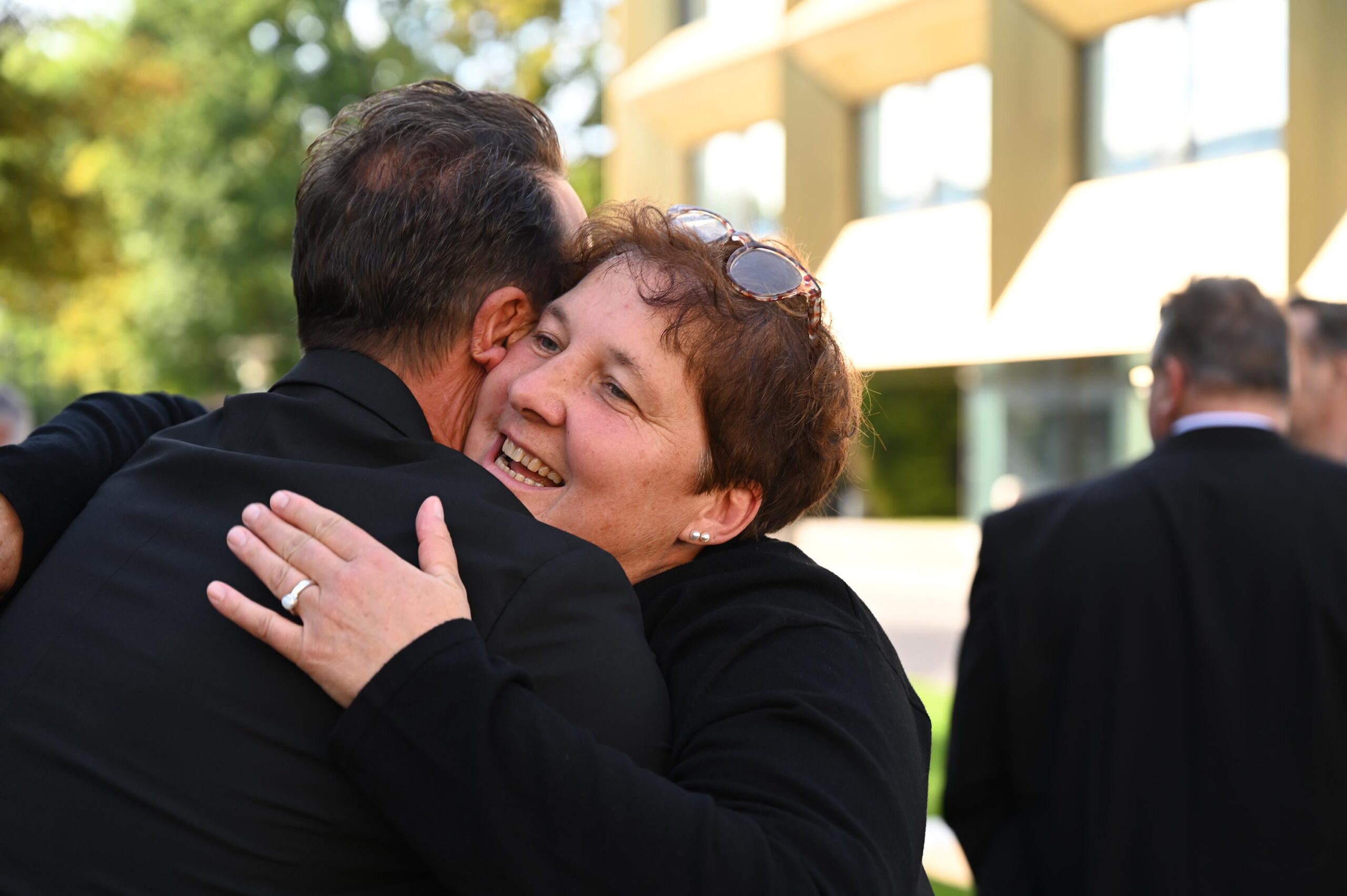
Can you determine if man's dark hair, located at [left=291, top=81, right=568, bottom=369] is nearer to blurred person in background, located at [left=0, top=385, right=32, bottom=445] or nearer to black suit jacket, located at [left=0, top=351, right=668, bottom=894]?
black suit jacket, located at [left=0, top=351, right=668, bottom=894]

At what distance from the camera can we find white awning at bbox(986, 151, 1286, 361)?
12375 mm

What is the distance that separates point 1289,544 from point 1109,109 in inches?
498

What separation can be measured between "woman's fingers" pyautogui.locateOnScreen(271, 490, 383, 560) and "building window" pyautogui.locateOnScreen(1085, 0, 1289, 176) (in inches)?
521

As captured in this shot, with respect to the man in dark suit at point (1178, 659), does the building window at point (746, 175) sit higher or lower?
higher

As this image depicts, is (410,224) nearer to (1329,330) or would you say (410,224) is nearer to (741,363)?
(741,363)

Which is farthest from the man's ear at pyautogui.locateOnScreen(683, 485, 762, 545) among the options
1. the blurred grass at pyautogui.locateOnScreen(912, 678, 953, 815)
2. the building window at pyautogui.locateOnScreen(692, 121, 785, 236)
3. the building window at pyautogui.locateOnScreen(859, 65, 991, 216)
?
the building window at pyautogui.locateOnScreen(692, 121, 785, 236)

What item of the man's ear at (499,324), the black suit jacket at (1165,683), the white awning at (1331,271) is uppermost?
the white awning at (1331,271)

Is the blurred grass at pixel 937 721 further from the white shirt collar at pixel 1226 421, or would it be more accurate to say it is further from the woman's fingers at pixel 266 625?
the woman's fingers at pixel 266 625

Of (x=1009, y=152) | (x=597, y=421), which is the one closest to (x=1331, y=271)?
(x=1009, y=152)

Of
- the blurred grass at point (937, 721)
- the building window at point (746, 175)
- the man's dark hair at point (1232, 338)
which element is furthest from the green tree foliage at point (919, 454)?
the man's dark hair at point (1232, 338)

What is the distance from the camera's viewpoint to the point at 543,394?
207 centimetres

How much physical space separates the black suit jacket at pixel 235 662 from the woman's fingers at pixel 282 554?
0.05m

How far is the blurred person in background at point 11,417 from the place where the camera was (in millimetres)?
8125

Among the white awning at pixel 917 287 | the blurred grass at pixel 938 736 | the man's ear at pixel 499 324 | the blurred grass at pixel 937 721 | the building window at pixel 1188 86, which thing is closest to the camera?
the man's ear at pixel 499 324
